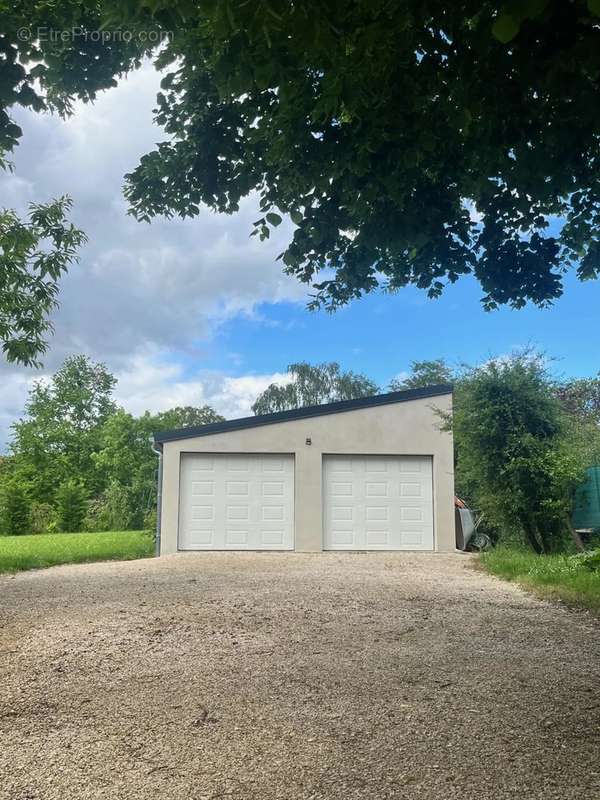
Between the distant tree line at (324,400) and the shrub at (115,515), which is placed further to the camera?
the shrub at (115,515)

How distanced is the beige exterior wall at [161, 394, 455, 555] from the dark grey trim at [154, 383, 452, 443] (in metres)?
0.08

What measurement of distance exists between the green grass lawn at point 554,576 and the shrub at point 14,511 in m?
16.8

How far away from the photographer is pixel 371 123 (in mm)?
4387

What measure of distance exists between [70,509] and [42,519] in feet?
3.52

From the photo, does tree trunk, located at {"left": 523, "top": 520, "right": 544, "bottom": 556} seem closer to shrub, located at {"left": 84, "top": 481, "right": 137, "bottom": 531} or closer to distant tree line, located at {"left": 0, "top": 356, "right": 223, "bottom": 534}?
distant tree line, located at {"left": 0, "top": 356, "right": 223, "bottom": 534}

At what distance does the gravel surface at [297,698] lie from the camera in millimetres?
2338

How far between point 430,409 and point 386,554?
10.0 ft

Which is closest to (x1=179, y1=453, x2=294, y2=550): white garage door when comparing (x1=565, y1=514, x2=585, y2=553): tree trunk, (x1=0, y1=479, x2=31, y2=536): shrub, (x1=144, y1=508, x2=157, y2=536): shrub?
(x1=565, y1=514, x2=585, y2=553): tree trunk

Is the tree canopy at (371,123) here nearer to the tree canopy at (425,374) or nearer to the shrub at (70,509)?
the shrub at (70,509)

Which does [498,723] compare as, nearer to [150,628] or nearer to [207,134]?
[150,628]

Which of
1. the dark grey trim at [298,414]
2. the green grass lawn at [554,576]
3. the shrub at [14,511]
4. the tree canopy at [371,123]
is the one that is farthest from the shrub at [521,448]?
the shrub at [14,511]

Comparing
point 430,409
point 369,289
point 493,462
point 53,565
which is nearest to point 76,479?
point 53,565

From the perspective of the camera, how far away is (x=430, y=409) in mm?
12797

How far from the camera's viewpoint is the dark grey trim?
40.7 feet
